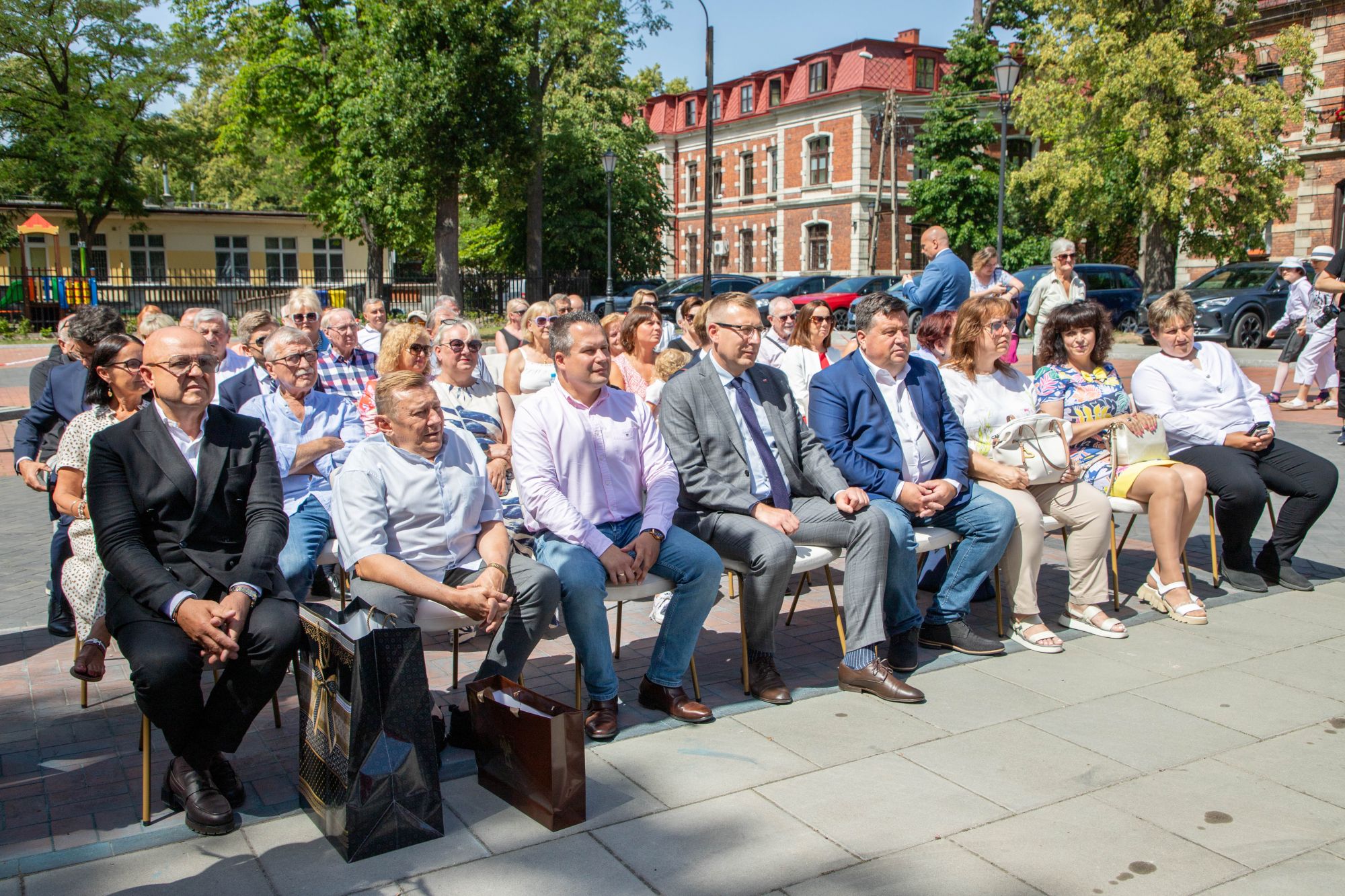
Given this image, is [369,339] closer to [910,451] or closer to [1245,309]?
[910,451]

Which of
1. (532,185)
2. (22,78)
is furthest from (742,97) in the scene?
(22,78)

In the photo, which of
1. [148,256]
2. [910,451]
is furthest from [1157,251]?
[148,256]

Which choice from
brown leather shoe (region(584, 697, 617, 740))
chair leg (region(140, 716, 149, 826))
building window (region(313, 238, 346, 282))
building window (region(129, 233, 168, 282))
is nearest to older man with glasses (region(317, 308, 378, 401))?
brown leather shoe (region(584, 697, 617, 740))

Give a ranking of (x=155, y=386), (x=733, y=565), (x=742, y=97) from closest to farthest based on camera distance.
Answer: (x=155, y=386), (x=733, y=565), (x=742, y=97)

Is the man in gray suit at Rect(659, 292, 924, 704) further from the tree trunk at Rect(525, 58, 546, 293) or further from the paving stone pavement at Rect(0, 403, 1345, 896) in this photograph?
the tree trunk at Rect(525, 58, 546, 293)

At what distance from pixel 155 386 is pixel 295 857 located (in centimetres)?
164

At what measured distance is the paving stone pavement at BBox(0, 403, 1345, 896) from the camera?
314cm

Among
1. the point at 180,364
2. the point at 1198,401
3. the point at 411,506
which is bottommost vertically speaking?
the point at 411,506

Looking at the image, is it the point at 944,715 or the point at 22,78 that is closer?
the point at 944,715

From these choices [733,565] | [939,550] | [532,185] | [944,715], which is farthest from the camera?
[532,185]

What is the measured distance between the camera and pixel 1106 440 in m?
5.90

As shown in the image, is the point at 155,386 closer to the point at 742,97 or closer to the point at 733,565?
the point at 733,565

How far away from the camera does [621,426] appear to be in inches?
177

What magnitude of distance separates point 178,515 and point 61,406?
85.7 inches
